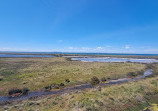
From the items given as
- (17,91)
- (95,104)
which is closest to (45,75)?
(17,91)

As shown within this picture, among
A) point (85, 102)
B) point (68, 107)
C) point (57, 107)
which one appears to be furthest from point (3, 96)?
point (85, 102)

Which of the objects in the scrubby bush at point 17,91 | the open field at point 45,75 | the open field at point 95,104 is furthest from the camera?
the open field at point 45,75

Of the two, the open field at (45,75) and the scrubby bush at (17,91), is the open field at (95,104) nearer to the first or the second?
the scrubby bush at (17,91)

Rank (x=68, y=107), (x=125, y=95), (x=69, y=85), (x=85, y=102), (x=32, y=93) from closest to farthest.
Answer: (x=68, y=107), (x=85, y=102), (x=125, y=95), (x=32, y=93), (x=69, y=85)

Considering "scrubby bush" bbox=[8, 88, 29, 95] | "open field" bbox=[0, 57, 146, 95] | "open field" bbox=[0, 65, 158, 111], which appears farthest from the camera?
"open field" bbox=[0, 57, 146, 95]

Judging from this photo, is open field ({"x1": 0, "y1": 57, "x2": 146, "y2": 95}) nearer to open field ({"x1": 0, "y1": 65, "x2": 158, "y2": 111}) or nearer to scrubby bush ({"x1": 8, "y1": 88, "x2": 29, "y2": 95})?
scrubby bush ({"x1": 8, "y1": 88, "x2": 29, "y2": 95})

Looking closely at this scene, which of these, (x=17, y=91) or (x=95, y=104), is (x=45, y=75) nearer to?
(x=17, y=91)

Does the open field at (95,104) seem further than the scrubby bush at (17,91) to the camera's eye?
No

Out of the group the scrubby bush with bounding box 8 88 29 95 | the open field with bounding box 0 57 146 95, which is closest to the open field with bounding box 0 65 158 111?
the scrubby bush with bounding box 8 88 29 95

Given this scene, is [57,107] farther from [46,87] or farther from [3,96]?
[3,96]

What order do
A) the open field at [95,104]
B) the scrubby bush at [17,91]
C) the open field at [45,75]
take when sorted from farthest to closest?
the open field at [45,75] → the scrubby bush at [17,91] → the open field at [95,104]

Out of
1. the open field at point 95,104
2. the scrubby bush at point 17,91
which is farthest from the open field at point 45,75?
the open field at point 95,104
